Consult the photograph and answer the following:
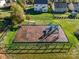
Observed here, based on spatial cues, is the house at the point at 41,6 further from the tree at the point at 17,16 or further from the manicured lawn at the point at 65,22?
the tree at the point at 17,16

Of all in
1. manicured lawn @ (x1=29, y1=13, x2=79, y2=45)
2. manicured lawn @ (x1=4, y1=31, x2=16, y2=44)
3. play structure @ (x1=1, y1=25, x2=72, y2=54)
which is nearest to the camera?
play structure @ (x1=1, y1=25, x2=72, y2=54)

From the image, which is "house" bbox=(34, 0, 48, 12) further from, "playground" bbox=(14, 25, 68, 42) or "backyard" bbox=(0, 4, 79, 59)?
"playground" bbox=(14, 25, 68, 42)

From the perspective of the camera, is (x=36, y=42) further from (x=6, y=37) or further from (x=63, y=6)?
(x=63, y=6)

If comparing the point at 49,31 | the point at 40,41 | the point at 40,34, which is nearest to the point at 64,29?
the point at 49,31

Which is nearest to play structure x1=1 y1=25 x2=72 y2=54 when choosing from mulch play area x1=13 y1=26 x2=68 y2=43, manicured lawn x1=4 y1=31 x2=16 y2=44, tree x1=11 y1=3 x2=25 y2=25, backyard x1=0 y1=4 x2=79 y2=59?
mulch play area x1=13 y1=26 x2=68 y2=43

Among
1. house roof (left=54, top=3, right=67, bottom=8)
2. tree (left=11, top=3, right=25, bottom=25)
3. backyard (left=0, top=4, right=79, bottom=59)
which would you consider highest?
tree (left=11, top=3, right=25, bottom=25)

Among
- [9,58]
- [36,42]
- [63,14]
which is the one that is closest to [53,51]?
[36,42]

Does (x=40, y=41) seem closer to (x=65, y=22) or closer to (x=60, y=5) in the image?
(x=65, y=22)
